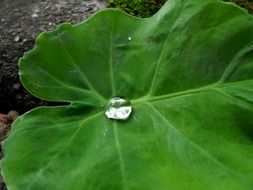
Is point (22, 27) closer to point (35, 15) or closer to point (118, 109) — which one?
point (35, 15)

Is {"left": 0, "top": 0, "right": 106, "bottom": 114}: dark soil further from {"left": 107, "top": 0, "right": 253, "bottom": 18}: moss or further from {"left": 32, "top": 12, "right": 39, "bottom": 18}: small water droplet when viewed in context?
{"left": 107, "top": 0, "right": 253, "bottom": 18}: moss

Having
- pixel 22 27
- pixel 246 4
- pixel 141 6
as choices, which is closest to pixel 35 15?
pixel 22 27

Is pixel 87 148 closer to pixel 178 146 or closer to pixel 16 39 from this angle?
pixel 178 146

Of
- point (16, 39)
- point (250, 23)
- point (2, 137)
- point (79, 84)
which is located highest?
point (250, 23)

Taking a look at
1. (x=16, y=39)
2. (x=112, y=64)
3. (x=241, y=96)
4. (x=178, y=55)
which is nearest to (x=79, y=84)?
(x=112, y=64)

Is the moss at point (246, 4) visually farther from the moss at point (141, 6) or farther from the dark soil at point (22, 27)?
the dark soil at point (22, 27)

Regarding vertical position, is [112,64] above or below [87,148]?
above

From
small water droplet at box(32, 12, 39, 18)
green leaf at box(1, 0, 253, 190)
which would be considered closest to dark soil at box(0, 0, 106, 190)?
small water droplet at box(32, 12, 39, 18)
